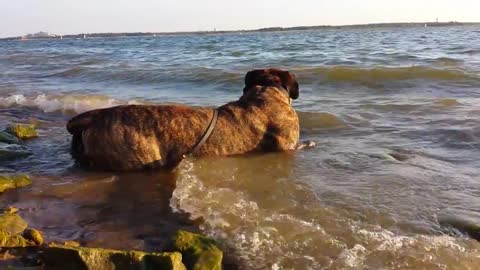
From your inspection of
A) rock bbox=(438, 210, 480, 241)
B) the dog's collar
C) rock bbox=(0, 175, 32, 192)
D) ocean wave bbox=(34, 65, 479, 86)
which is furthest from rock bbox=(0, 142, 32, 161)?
ocean wave bbox=(34, 65, 479, 86)

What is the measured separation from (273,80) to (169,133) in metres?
2.00

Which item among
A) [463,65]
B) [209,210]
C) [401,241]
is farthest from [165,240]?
[463,65]

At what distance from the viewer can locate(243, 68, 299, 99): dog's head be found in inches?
303

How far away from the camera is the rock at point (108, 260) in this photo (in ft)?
11.7

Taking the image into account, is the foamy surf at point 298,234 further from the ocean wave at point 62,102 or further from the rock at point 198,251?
the ocean wave at point 62,102

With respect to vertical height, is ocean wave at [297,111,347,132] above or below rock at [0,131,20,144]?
below

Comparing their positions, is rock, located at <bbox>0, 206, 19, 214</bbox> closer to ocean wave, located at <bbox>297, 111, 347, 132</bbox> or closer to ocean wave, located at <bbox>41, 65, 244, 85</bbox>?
ocean wave, located at <bbox>297, 111, 347, 132</bbox>

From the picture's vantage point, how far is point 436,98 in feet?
35.3

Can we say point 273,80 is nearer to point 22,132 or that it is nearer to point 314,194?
point 314,194

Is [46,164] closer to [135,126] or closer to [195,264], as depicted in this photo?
[135,126]

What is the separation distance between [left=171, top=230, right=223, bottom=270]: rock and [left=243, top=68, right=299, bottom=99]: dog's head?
4037mm

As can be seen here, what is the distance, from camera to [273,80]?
7.69 meters

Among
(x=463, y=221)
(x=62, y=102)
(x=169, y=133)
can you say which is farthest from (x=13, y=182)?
(x=62, y=102)

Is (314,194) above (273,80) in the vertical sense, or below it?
below
